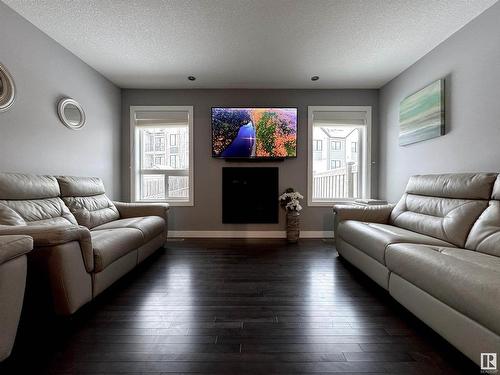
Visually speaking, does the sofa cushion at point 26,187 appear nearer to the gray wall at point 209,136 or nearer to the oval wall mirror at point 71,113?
the oval wall mirror at point 71,113

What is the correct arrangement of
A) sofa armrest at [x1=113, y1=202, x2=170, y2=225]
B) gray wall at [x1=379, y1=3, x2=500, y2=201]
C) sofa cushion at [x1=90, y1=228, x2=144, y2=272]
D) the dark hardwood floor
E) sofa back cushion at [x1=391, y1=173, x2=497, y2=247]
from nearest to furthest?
the dark hardwood floor, sofa cushion at [x1=90, y1=228, x2=144, y2=272], sofa back cushion at [x1=391, y1=173, x2=497, y2=247], gray wall at [x1=379, y1=3, x2=500, y2=201], sofa armrest at [x1=113, y1=202, x2=170, y2=225]

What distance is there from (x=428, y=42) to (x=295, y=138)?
79.0 inches

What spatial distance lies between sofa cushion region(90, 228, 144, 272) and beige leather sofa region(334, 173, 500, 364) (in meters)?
2.27

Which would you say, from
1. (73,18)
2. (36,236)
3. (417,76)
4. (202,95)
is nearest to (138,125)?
(202,95)

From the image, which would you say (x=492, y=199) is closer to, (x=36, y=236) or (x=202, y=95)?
(x=36, y=236)

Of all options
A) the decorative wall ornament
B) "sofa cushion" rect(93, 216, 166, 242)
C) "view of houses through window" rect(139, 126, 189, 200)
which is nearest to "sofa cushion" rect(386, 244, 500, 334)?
the decorative wall ornament

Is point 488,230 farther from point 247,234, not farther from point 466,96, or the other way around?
point 247,234

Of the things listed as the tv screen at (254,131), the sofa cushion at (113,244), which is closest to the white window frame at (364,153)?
the tv screen at (254,131)

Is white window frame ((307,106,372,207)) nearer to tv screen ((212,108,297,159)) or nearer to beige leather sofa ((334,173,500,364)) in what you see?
tv screen ((212,108,297,159))

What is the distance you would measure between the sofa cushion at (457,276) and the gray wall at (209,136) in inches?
92.0

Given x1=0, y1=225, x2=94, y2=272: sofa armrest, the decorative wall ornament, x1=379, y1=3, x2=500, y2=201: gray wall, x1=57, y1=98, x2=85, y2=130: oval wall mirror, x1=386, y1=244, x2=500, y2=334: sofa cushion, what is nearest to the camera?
x1=386, y1=244, x2=500, y2=334: sofa cushion

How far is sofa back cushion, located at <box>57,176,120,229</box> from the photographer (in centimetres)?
252

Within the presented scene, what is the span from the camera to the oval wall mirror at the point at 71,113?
2.78 meters

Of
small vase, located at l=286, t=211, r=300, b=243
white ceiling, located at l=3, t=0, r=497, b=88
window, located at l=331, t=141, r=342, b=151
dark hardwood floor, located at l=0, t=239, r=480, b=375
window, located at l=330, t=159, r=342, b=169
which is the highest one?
white ceiling, located at l=3, t=0, r=497, b=88
